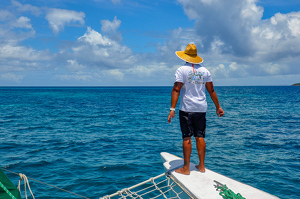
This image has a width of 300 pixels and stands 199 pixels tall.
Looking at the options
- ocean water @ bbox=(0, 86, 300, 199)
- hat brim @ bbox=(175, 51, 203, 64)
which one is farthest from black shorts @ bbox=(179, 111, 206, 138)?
ocean water @ bbox=(0, 86, 300, 199)

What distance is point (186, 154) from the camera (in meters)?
4.54

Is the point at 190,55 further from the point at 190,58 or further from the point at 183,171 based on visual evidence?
the point at 183,171

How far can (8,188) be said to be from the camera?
2.49 meters

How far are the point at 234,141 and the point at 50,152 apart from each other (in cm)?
1067

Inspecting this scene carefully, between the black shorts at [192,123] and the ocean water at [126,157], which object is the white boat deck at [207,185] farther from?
the ocean water at [126,157]

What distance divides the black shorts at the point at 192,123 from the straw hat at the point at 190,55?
1.02 metres

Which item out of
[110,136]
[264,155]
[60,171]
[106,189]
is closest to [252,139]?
[264,155]

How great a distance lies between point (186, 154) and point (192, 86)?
135 centimetres

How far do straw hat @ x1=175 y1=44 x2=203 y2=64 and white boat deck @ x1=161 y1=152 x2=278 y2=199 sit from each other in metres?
2.29

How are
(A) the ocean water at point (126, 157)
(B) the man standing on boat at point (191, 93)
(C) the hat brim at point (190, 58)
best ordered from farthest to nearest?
(A) the ocean water at point (126, 157), (C) the hat brim at point (190, 58), (B) the man standing on boat at point (191, 93)

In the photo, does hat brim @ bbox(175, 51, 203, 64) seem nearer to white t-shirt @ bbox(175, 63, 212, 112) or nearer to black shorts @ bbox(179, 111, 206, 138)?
white t-shirt @ bbox(175, 63, 212, 112)

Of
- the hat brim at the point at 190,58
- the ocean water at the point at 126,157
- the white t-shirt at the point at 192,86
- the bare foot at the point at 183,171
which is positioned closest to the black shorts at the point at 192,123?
the white t-shirt at the point at 192,86

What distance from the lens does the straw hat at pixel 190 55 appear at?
446 cm

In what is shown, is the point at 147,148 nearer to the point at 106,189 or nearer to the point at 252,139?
the point at 106,189
